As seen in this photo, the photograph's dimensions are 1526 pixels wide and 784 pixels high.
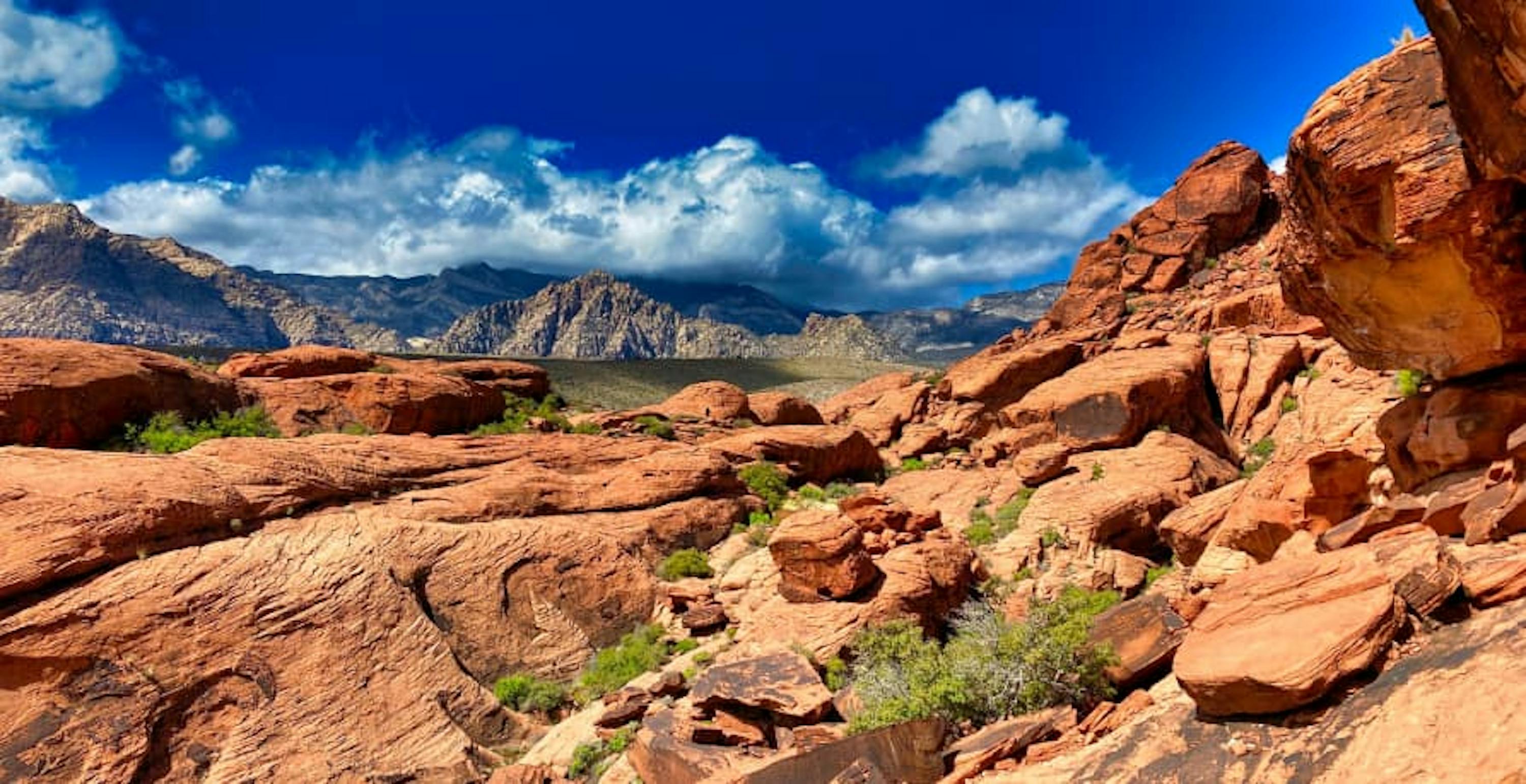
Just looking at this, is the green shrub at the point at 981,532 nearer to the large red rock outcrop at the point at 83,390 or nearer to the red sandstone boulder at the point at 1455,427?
the red sandstone boulder at the point at 1455,427

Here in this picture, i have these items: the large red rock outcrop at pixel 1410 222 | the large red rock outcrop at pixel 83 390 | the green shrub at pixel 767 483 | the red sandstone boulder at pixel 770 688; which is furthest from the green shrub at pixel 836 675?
the large red rock outcrop at pixel 83 390

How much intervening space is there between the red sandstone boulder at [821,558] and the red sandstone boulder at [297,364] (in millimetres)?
18268

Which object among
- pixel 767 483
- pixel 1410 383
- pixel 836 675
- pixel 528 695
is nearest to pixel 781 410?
pixel 767 483

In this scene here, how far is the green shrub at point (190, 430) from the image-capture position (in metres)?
19.2

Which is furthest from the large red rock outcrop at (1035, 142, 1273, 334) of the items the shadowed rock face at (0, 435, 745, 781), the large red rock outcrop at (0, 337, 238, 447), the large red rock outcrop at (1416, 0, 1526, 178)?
the large red rock outcrop at (0, 337, 238, 447)

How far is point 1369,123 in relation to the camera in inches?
310

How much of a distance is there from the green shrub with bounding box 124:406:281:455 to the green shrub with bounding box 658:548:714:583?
12.4 metres

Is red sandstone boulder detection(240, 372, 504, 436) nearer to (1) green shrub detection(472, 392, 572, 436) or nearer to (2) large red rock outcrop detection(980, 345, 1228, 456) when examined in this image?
(1) green shrub detection(472, 392, 572, 436)

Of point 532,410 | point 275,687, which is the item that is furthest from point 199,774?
point 532,410

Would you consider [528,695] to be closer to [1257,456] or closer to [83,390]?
[83,390]

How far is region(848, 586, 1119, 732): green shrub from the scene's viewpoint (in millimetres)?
9875

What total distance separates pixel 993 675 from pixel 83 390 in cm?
2241

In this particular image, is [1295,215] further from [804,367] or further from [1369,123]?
[804,367]

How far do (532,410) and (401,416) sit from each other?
764cm
